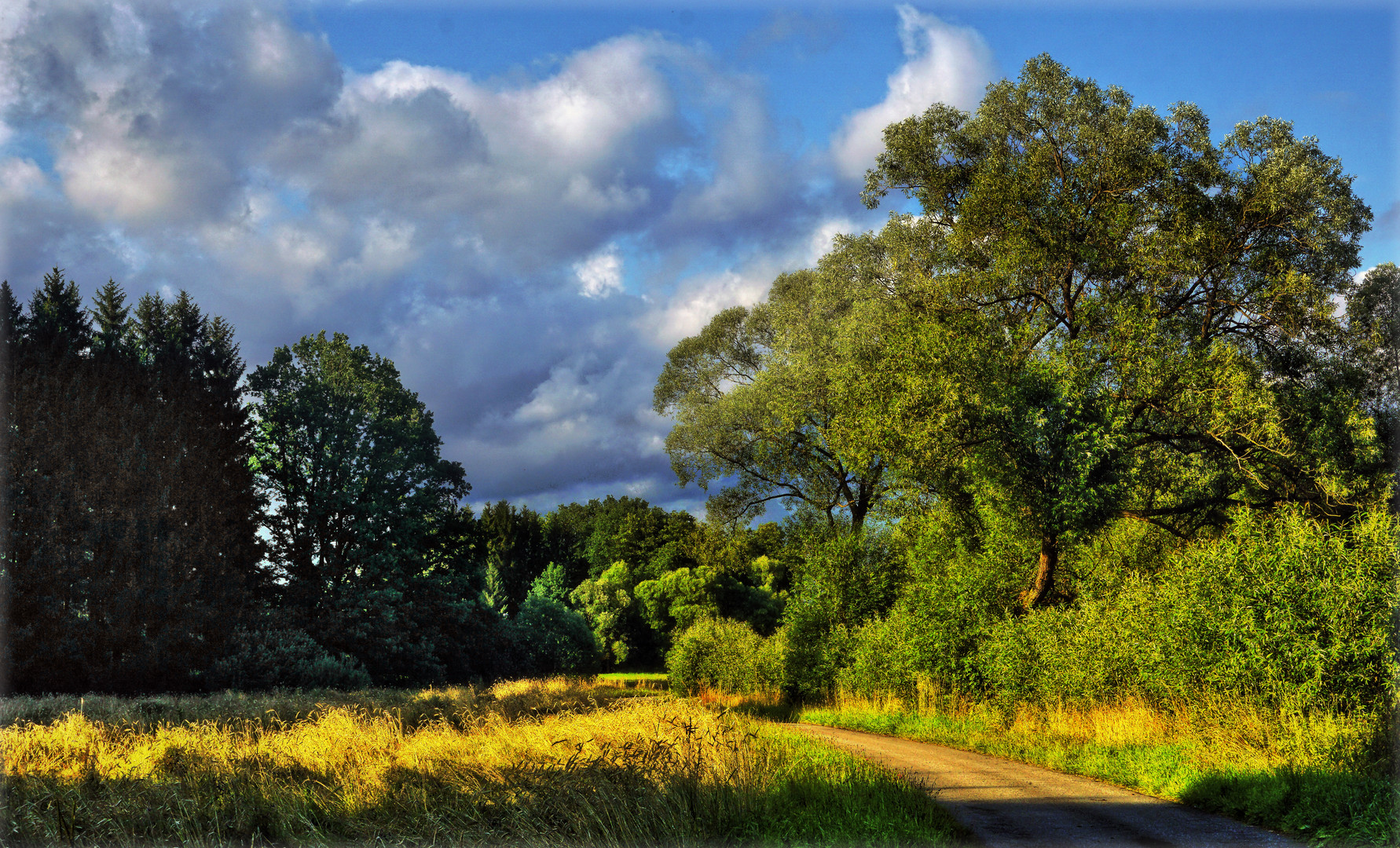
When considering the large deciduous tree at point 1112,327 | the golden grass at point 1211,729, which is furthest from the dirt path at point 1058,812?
the large deciduous tree at point 1112,327

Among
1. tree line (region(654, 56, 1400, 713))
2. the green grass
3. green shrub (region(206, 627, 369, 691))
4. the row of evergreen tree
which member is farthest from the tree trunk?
green shrub (region(206, 627, 369, 691))

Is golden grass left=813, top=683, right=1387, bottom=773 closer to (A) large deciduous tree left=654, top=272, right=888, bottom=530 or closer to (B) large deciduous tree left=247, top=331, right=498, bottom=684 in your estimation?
(A) large deciduous tree left=654, top=272, right=888, bottom=530

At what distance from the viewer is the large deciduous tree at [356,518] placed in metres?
34.3

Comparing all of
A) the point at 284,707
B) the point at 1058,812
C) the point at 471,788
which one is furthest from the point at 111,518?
the point at 1058,812

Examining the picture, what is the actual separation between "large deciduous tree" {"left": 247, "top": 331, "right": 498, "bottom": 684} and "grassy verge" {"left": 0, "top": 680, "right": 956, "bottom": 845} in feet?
70.2

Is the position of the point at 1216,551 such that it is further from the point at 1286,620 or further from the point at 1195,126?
the point at 1195,126

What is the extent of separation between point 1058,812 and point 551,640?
39423mm

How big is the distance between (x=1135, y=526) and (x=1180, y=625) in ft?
30.8

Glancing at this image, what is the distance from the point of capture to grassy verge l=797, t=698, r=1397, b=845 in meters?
8.53

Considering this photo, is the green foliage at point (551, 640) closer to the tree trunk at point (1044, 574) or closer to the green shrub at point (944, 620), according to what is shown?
the green shrub at point (944, 620)

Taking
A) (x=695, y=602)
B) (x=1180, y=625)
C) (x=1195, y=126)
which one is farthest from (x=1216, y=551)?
(x=695, y=602)

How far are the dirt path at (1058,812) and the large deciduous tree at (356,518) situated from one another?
26.6 metres

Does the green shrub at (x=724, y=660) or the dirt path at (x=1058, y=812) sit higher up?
the dirt path at (x=1058, y=812)

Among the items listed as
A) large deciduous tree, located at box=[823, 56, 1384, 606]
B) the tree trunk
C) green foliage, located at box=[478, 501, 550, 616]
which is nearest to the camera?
large deciduous tree, located at box=[823, 56, 1384, 606]
